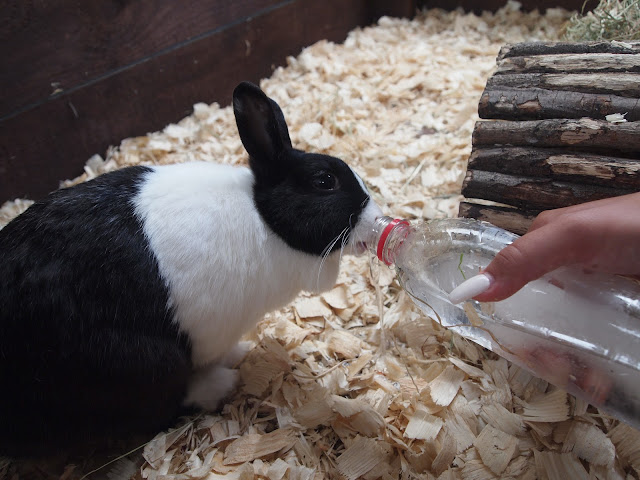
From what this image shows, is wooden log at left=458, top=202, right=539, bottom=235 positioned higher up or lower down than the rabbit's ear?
lower down

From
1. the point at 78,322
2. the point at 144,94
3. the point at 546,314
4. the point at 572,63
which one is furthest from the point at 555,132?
the point at 144,94

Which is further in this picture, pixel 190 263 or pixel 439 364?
pixel 439 364

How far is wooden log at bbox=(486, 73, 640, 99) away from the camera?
1.77m

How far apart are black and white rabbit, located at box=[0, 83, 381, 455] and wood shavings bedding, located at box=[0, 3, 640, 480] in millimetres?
241

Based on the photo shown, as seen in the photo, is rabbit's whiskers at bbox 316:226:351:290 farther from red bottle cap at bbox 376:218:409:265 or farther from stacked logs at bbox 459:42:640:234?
stacked logs at bbox 459:42:640:234

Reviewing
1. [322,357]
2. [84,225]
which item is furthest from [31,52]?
[322,357]

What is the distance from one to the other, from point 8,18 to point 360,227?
1.99 metres

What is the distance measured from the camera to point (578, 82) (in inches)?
72.8

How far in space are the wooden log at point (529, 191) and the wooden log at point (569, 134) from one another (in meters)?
0.13

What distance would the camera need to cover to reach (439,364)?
188 centimetres

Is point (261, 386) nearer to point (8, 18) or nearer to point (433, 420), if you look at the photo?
point (433, 420)

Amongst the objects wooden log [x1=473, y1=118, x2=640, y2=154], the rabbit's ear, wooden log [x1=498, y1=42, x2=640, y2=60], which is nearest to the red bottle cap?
the rabbit's ear

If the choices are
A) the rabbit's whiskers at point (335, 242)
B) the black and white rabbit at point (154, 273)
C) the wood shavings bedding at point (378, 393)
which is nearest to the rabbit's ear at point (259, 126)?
the black and white rabbit at point (154, 273)

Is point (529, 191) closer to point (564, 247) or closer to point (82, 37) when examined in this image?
point (564, 247)
